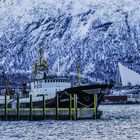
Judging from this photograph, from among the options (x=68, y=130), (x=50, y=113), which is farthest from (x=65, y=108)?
(x=68, y=130)

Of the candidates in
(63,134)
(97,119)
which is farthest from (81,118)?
(63,134)

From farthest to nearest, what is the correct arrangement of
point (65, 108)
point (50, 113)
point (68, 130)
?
point (65, 108)
point (50, 113)
point (68, 130)

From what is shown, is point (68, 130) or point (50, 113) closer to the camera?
point (68, 130)

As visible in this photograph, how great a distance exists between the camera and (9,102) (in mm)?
148000

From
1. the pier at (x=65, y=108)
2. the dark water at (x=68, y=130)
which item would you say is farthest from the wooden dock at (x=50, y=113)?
the dark water at (x=68, y=130)

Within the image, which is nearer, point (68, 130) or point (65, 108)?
point (68, 130)

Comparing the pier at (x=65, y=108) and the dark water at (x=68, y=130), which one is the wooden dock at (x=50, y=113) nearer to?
the pier at (x=65, y=108)

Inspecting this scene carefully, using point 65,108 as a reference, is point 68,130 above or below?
below

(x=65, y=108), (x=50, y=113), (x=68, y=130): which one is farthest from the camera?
(x=65, y=108)

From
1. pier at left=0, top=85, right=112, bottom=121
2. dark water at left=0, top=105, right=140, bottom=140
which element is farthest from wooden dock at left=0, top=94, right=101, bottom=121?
dark water at left=0, top=105, right=140, bottom=140

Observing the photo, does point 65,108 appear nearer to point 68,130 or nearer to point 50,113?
point 50,113

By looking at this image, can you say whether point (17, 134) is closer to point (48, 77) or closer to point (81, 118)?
point (81, 118)

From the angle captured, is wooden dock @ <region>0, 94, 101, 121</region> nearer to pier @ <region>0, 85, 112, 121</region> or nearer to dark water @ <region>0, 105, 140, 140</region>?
pier @ <region>0, 85, 112, 121</region>

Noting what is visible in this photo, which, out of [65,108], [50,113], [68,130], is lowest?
[68,130]
